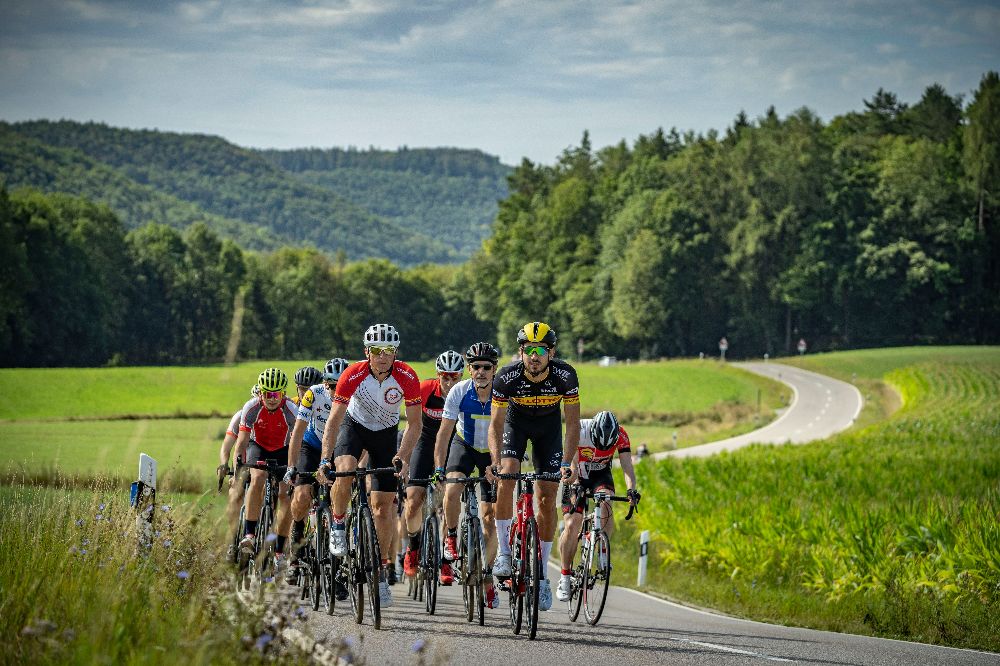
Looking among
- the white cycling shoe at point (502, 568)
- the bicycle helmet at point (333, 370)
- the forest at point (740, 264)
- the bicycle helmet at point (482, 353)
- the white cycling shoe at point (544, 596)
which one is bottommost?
the white cycling shoe at point (544, 596)

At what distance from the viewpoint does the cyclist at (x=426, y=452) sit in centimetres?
1275

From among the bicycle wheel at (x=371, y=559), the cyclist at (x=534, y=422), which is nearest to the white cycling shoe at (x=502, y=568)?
the cyclist at (x=534, y=422)

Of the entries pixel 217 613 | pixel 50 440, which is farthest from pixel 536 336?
pixel 50 440

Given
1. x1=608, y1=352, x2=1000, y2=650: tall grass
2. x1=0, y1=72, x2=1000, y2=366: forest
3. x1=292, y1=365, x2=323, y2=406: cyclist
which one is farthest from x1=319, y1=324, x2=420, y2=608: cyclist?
x1=0, y1=72, x2=1000, y2=366: forest

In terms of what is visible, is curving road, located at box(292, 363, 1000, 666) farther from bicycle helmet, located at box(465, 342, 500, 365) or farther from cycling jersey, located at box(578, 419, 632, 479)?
bicycle helmet, located at box(465, 342, 500, 365)

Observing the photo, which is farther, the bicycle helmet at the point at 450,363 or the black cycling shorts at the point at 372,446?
the bicycle helmet at the point at 450,363

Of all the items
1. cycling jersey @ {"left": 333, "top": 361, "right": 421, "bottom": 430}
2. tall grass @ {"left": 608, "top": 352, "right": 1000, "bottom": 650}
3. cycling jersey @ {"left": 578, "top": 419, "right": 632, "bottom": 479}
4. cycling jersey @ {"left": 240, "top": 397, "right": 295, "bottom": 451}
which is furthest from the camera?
tall grass @ {"left": 608, "top": 352, "right": 1000, "bottom": 650}

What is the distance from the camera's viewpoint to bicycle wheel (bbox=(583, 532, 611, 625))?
11.4 m

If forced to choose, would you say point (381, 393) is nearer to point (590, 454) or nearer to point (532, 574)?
point (532, 574)

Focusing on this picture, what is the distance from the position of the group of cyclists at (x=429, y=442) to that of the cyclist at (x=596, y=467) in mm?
16

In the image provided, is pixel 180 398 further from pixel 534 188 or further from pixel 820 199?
pixel 534 188

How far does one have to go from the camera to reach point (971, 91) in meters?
119

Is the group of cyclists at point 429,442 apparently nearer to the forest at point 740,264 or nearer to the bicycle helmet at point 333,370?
the bicycle helmet at point 333,370

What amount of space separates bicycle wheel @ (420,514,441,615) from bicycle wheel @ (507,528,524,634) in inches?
68.0
